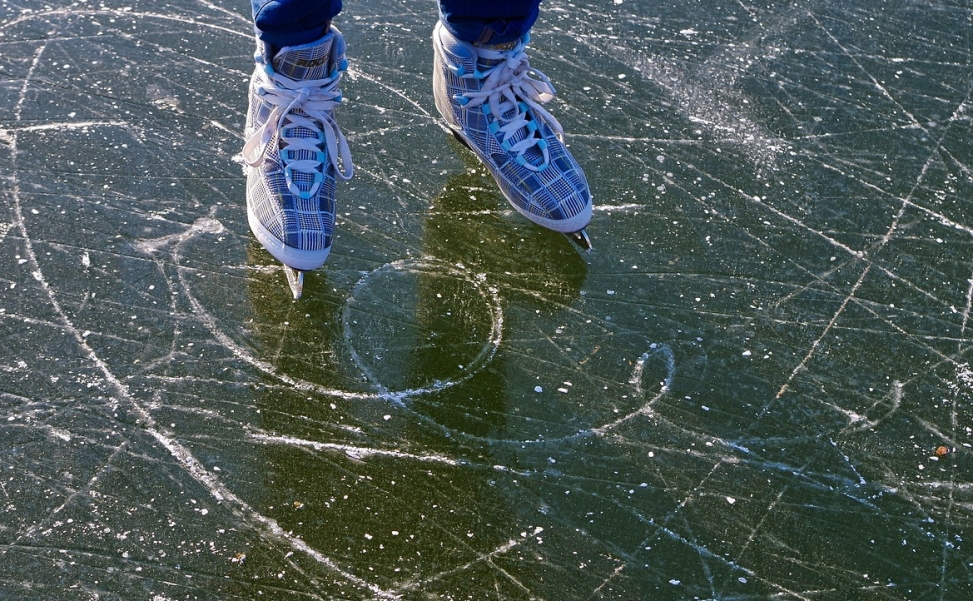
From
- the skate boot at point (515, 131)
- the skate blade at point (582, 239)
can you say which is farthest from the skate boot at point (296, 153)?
the skate blade at point (582, 239)

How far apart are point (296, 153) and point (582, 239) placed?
1.91 feet

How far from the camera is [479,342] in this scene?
1.76 meters

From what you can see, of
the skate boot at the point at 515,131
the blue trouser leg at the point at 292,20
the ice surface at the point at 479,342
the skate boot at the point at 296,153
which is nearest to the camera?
the ice surface at the point at 479,342

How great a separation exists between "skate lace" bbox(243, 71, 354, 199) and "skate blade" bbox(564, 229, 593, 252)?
51 centimetres

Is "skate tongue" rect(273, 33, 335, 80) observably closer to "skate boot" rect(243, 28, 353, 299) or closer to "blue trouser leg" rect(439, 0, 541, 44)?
"skate boot" rect(243, 28, 353, 299)

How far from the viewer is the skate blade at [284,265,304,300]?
1.80 metres

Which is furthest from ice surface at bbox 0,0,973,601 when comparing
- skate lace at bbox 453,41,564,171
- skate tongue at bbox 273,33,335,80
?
skate tongue at bbox 273,33,335,80

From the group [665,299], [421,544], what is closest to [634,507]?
[421,544]

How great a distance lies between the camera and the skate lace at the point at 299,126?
5.96ft

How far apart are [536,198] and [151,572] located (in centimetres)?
99

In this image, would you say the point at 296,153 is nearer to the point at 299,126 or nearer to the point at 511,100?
the point at 299,126

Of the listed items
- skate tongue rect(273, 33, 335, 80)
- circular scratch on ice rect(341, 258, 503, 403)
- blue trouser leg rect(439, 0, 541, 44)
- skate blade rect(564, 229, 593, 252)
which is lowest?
circular scratch on ice rect(341, 258, 503, 403)

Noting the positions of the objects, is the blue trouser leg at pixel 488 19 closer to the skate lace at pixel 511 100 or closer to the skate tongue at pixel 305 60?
the skate lace at pixel 511 100

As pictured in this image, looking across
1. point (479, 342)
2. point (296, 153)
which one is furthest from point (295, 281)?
point (479, 342)
